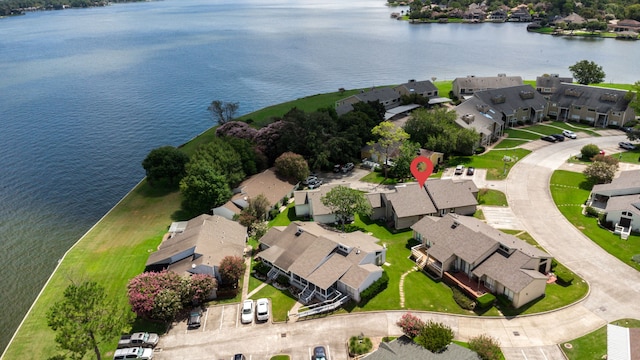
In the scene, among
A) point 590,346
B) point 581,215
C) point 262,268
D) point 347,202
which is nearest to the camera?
point 590,346

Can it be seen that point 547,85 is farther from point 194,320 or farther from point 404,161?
point 194,320

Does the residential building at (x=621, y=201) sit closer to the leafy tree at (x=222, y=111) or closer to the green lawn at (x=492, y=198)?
the green lawn at (x=492, y=198)

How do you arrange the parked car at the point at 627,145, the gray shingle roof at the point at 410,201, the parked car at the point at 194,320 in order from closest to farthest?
the parked car at the point at 194,320 → the gray shingle roof at the point at 410,201 → the parked car at the point at 627,145

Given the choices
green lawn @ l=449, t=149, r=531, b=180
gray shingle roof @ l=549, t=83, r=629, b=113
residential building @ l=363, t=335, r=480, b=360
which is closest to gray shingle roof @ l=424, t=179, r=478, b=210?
green lawn @ l=449, t=149, r=531, b=180

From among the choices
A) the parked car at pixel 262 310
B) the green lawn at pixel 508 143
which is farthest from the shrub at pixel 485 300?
the green lawn at pixel 508 143

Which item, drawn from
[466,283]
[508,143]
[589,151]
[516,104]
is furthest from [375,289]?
[516,104]

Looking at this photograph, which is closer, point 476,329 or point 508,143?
point 476,329

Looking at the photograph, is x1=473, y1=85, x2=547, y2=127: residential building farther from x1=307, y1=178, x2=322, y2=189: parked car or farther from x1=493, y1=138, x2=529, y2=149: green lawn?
x1=307, y1=178, x2=322, y2=189: parked car
